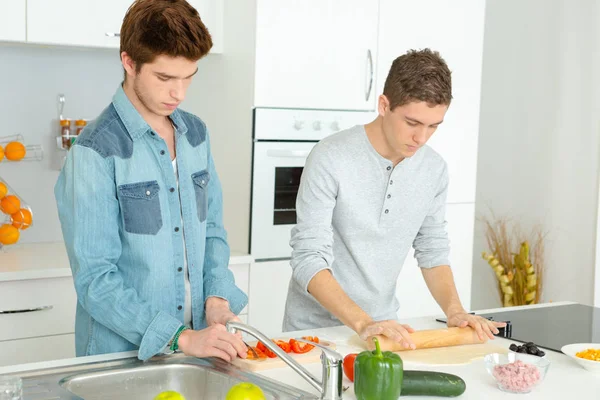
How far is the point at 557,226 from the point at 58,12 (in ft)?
8.31

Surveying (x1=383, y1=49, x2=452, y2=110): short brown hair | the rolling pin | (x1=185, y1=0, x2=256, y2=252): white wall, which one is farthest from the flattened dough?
(x1=185, y1=0, x2=256, y2=252): white wall

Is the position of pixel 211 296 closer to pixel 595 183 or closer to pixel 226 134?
pixel 226 134

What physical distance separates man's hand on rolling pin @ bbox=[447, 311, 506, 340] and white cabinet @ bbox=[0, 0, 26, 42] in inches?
70.9

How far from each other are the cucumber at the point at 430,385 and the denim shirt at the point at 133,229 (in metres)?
0.50

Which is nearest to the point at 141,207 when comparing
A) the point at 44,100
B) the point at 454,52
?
the point at 44,100

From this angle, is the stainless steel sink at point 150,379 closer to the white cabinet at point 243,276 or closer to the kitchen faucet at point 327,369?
the kitchen faucet at point 327,369

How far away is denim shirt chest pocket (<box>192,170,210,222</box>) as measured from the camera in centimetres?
197

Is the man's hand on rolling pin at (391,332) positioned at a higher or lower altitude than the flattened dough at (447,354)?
higher

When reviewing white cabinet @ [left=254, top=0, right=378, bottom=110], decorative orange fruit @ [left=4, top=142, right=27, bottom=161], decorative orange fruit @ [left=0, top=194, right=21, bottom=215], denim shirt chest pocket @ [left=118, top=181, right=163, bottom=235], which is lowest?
decorative orange fruit @ [left=0, top=194, right=21, bottom=215]

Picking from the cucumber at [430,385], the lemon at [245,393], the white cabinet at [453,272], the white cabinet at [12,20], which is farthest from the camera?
the white cabinet at [453,272]

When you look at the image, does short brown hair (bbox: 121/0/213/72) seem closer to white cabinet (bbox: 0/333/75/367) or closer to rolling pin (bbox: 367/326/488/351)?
rolling pin (bbox: 367/326/488/351)

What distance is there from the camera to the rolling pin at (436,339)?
191 cm

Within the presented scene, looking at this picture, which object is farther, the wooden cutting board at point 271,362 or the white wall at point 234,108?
the white wall at point 234,108

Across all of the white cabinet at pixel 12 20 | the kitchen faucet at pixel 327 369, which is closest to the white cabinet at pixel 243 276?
the white cabinet at pixel 12 20
